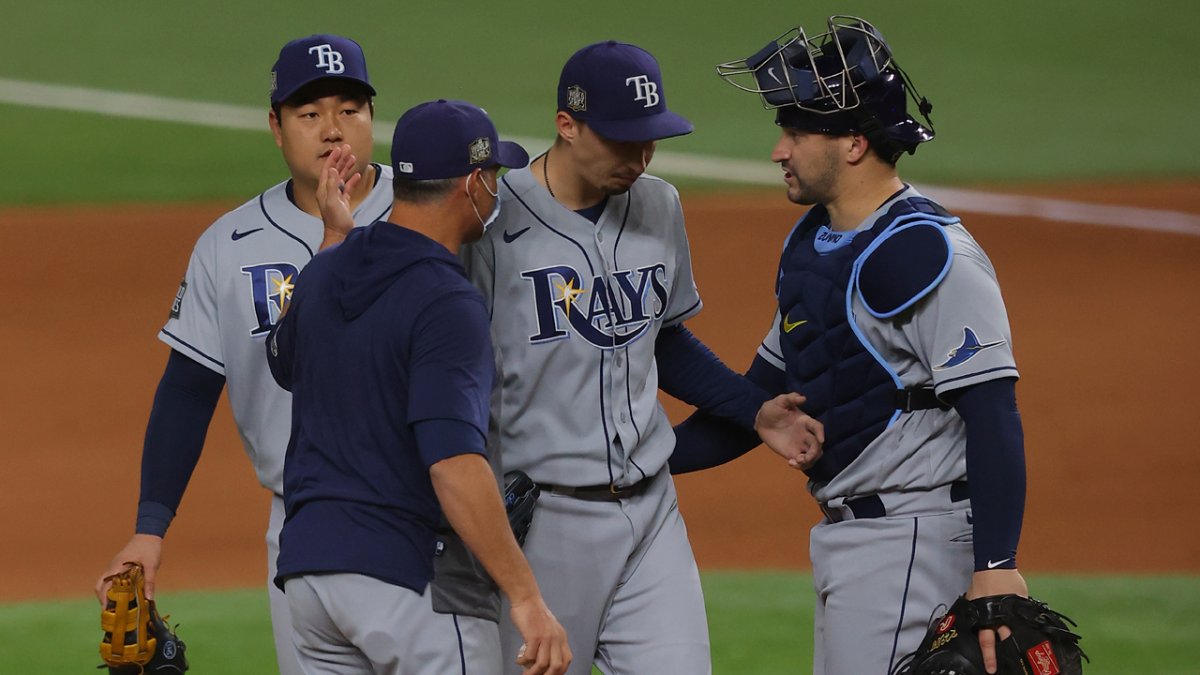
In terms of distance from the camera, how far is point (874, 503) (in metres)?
4.11

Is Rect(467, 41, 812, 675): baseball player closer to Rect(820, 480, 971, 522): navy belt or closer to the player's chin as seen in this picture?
the player's chin

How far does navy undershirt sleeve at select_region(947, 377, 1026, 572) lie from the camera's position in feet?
12.4

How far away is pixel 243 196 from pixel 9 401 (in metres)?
3.82

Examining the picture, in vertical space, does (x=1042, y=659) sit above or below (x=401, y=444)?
below

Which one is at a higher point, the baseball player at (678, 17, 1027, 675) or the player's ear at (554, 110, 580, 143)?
the player's ear at (554, 110, 580, 143)

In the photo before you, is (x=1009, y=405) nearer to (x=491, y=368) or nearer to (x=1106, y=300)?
(x=491, y=368)

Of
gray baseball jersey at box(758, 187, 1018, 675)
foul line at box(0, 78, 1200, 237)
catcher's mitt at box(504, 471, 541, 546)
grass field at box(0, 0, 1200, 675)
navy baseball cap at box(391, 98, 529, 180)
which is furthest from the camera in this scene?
grass field at box(0, 0, 1200, 675)

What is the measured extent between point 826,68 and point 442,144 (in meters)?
1.06

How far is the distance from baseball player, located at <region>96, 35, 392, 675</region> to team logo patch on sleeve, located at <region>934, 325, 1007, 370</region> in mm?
1585

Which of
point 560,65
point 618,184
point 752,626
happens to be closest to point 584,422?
point 618,184

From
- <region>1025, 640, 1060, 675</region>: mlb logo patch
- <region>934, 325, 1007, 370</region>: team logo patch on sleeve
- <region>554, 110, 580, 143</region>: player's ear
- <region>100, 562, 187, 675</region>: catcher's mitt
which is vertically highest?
<region>554, 110, 580, 143</region>: player's ear

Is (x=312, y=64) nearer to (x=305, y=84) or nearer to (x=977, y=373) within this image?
(x=305, y=84)

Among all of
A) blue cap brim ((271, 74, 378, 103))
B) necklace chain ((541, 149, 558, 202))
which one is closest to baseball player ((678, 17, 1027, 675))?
necklace chain ((541, 149, 558, 202))

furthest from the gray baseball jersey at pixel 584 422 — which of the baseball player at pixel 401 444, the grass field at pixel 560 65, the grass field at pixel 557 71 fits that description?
the grass field at pixel 560 65
